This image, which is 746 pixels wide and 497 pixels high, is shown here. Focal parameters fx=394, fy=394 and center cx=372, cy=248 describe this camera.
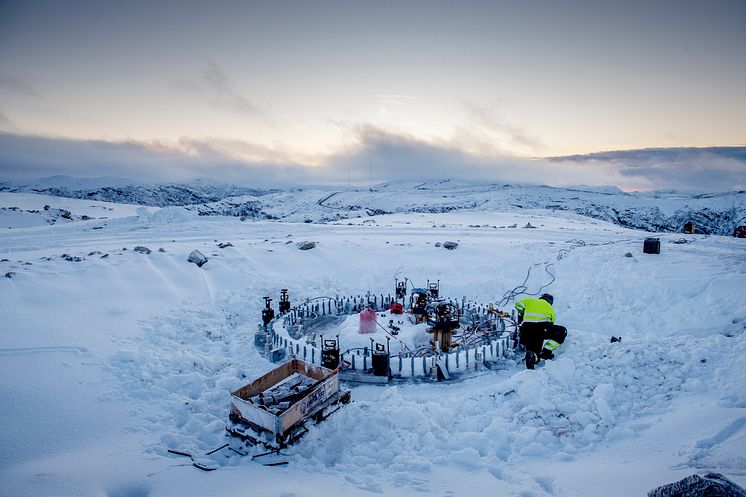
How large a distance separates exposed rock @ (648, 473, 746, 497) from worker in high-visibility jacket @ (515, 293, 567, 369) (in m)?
4.57

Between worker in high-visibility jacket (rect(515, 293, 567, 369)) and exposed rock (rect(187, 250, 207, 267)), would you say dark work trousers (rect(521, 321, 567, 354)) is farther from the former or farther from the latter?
exposed rock (rect(187, 250, 207, 267))

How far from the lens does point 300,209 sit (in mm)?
80438

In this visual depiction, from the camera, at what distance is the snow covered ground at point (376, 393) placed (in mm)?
4914

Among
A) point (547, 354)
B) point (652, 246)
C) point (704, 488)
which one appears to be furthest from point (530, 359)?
point (652, 246)

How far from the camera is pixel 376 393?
782 centimetres

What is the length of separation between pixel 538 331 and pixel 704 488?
487 centimetres

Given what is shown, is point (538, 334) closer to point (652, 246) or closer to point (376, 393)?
point (376, 393)

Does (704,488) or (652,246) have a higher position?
(652,246)

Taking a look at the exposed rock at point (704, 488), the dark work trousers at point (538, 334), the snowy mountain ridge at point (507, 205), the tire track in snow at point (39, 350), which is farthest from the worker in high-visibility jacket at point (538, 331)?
the snowy mountain ridge at point (507, 205)

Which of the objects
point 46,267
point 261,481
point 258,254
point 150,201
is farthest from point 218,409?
point 150,201

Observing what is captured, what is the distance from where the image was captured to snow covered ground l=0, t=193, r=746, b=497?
16.1ft

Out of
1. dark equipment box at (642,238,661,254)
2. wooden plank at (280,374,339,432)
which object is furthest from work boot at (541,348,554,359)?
dark equipment box at (642,238,661,254)

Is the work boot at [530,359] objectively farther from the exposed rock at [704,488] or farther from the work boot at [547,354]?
the exposed rock at [704,488]

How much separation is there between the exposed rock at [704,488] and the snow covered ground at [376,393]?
532 mm
